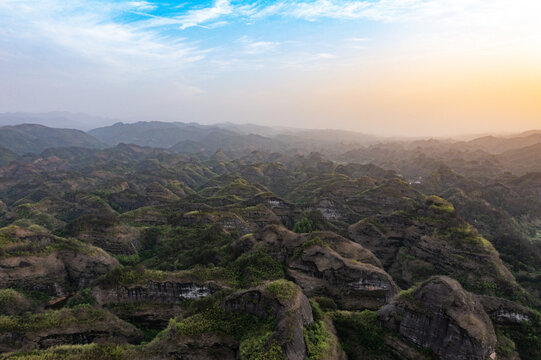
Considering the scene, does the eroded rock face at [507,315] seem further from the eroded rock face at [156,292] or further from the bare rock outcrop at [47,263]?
the bare rock outcrop at [47,263]

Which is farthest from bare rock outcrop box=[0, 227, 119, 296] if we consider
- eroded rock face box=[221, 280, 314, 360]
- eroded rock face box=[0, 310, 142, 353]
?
eroded rock face box=[221, 280, 314, 360]

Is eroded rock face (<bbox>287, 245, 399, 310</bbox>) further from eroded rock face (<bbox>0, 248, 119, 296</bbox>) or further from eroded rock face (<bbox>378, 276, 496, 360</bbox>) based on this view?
eroded rock face (<bbox>0, 248, 119, 296</bbox>)

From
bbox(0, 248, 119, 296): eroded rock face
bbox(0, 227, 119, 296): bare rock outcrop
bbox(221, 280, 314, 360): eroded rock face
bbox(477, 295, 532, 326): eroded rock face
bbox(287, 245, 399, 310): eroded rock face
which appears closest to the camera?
bbox(221, 280, 314, 360): eroded rock face

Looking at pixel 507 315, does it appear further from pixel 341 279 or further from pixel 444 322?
pixel 341 279

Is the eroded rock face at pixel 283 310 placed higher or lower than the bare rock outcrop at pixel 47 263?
higher

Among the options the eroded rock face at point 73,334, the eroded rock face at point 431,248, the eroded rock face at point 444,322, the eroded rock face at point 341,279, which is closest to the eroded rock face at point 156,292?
the eroded rock face at point 73,334

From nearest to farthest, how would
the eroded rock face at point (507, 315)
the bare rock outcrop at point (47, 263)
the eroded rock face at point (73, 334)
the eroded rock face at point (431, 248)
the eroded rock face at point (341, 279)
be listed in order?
1. the eroded rock face at point (73, 334)
2. the eroded rock face at point (507, 315)
3. the eroded rock face at point (341, 279)
4. the bare rock outcrop at point (47, 263)
5. the eroded rock face at point (431, 248)
